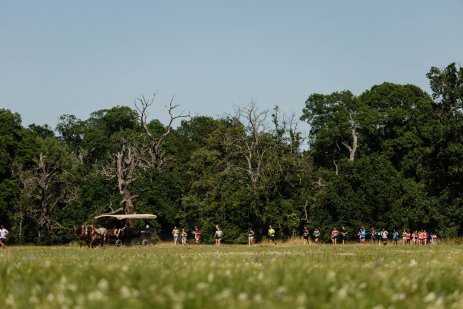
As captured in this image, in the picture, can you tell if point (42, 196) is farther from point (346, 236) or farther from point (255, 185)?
point (346, 236)

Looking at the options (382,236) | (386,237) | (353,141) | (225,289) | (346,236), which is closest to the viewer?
(225,289)

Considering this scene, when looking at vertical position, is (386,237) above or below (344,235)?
below

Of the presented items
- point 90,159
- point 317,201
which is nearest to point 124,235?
point 317,201

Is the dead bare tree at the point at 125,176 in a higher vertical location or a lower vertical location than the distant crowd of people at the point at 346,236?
higher

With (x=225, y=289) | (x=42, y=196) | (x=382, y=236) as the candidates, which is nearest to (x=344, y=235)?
(x=382, y=236)

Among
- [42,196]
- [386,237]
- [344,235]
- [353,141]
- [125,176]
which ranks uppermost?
[353,141]

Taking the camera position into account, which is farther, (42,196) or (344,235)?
(42,196)

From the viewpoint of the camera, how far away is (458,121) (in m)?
75.5

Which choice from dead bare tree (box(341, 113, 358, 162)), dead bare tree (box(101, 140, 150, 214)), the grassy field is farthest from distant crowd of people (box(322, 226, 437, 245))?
the grassy field

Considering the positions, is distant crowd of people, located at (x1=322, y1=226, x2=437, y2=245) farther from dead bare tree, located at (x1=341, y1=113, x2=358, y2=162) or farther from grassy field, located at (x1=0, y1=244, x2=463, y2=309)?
grassy field, located at (x1=0, y1=244, x2=463, y2=309)

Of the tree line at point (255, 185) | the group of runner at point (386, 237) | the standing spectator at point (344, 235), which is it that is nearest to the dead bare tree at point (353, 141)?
the tree line at point (255, 185)

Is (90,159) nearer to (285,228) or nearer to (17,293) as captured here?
(285,228)

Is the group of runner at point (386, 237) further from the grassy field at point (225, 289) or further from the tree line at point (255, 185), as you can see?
the grassy field at point (225, 289)

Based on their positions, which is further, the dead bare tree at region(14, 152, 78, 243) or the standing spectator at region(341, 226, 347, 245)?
the dead bare tree at region(14, 152, 78, 243)
